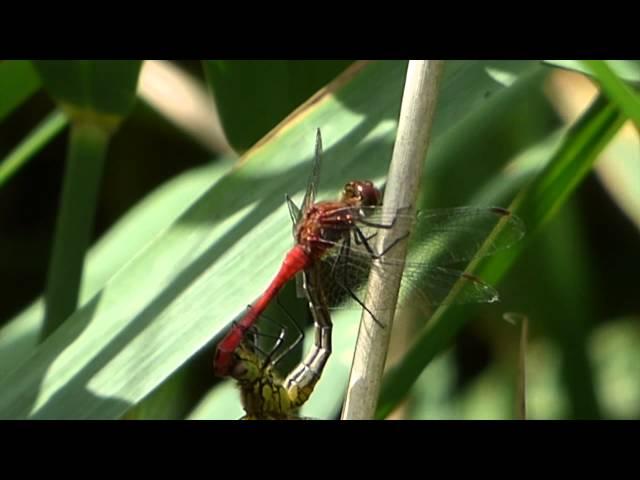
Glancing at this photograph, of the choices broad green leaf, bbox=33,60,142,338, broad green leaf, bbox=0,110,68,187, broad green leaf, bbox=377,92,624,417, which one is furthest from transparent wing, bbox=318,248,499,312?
broad green leaf, bbox=0,110,68,187

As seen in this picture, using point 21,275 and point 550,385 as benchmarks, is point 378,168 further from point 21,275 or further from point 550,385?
point 21,275

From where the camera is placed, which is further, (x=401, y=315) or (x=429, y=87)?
(x=401, y=315)

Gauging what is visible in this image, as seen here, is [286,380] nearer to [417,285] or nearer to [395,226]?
[417,285]

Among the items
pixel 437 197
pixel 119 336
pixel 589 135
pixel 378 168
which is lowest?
pixel 119 336

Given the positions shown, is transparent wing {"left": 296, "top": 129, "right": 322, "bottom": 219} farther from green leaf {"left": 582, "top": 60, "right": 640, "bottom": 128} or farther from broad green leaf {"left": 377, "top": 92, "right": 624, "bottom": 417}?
green leaf {"left": 582, "top": 60, "right": 640, "bottom": 128}

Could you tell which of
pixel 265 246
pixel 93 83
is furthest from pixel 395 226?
pixel 93 83
